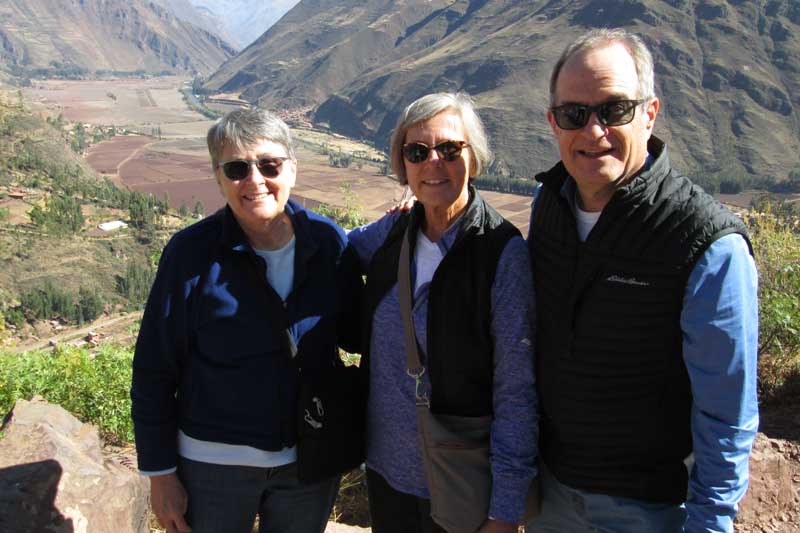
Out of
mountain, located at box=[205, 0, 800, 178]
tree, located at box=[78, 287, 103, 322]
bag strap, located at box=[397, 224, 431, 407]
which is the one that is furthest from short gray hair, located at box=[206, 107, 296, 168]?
mountain, located at box=[205, 0, 800, 178]

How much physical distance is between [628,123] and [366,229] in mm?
1308

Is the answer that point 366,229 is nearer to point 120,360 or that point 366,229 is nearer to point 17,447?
point 17,447

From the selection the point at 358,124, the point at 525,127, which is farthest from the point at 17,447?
the point at 358,124

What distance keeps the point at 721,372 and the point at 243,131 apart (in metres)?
1.89

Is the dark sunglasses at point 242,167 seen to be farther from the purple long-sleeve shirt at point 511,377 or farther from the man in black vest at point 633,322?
the man in black vest at point 633,322

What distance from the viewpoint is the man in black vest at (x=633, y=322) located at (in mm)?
1776

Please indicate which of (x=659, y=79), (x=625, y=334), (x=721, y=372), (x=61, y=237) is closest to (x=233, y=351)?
(x=625, y=334)

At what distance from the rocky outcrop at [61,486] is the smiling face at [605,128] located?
2.80 m

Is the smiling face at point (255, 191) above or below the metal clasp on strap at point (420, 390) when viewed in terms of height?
above

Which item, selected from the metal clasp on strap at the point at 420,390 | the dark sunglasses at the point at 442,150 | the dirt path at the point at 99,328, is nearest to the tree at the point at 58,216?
the dirt path at the point at 99,328

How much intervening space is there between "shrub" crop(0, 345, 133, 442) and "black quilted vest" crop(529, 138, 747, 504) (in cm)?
447

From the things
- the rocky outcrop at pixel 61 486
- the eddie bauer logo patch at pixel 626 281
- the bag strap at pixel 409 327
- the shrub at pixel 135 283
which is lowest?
the shrub at pixel 135 283

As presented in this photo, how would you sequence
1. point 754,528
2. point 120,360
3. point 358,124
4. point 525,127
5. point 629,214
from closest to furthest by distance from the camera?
point 629,214
point 754,528
point 120,360
point 525,127
point 358,124

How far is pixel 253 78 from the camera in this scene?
194 m
